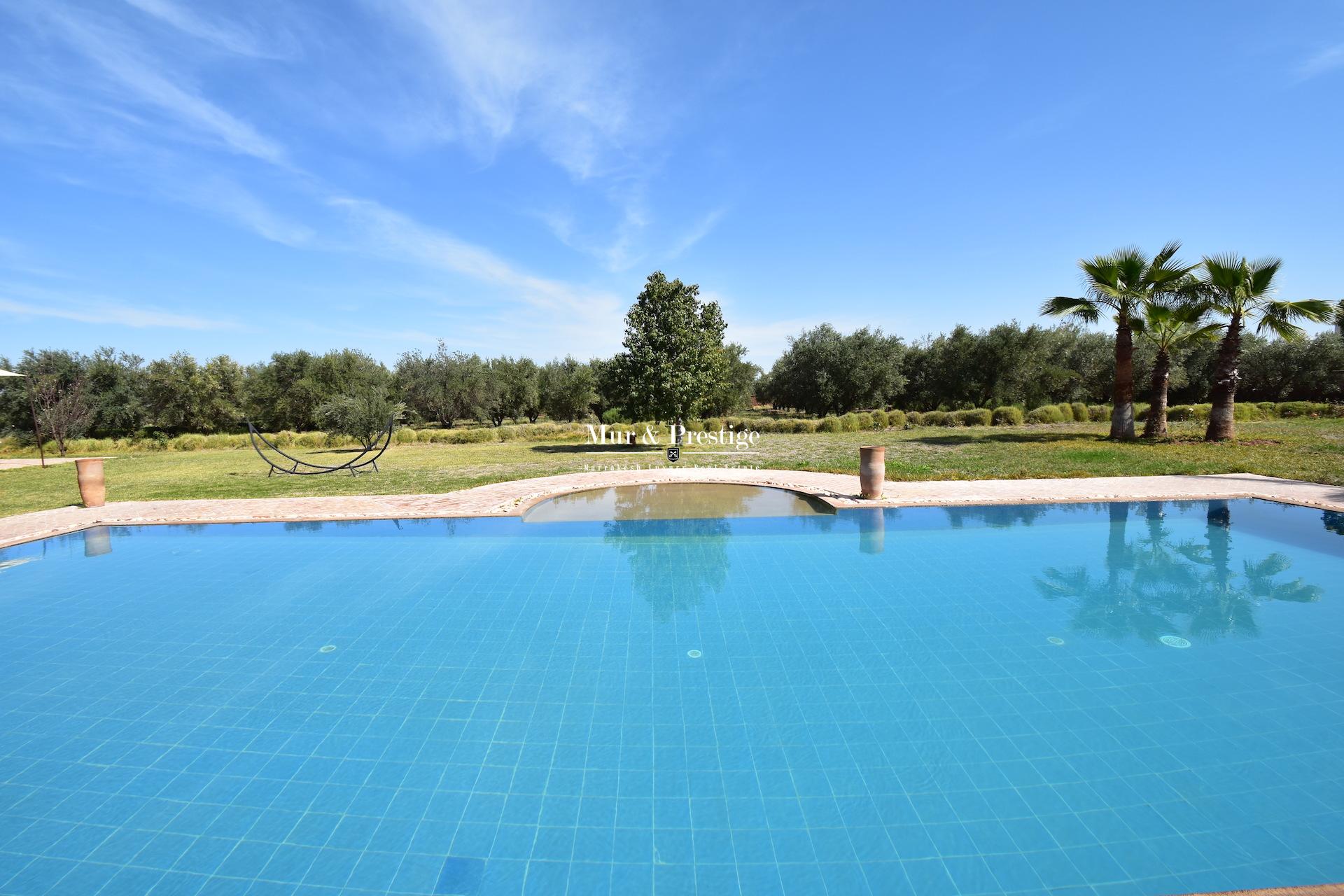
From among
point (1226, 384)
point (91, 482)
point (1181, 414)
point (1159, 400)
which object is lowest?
point (91, 482)

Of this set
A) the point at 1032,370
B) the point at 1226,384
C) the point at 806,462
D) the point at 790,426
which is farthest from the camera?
the point at 1032,370

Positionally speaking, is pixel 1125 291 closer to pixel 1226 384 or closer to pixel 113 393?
pixel 1226 384

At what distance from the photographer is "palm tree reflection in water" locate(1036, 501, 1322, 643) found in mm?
5047

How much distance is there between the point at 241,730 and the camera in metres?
3.74

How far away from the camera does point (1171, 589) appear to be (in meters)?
5.93

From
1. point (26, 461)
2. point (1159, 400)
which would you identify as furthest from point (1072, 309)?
point (26, 461)

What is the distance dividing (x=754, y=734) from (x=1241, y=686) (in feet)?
11.3

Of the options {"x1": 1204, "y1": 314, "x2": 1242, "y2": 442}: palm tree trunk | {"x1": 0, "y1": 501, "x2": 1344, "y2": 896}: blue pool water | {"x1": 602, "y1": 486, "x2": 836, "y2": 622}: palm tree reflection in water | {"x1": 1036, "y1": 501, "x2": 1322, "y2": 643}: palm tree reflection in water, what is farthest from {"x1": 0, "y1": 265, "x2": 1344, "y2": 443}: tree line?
{"x1": 0, "y1": 501, "x2": 1344, "y2": 896}: blue pool water

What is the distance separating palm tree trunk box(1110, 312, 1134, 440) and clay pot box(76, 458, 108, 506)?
23.7 meters

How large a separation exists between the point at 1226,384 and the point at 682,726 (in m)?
18.8

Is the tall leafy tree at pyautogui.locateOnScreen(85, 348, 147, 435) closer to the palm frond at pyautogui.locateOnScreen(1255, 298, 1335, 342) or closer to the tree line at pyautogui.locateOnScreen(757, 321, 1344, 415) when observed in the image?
the tree line at pyautogui.locateOnScreen(757, 321, 1344, 415)

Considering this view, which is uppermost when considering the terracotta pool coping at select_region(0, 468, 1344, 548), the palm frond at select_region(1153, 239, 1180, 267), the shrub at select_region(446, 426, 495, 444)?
the palm frond at select_region(1153, 239, 1180, 267)

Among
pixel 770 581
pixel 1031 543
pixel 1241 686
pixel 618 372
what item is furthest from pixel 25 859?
pixel 618 372

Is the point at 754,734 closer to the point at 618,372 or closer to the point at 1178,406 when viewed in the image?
the point at 618,372
